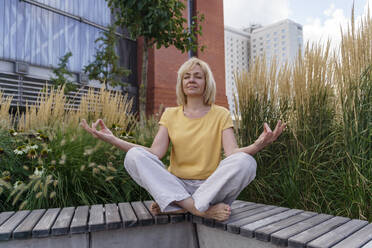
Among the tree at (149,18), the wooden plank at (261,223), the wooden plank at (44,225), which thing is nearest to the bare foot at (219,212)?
the wooden plank at (261,223)

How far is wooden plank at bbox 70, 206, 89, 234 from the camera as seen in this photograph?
1471 mm

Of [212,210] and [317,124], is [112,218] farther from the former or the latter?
[317,124]

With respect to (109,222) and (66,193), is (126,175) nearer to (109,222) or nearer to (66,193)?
(66,193)

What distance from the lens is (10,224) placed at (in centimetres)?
152

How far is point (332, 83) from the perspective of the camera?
84.8 inches

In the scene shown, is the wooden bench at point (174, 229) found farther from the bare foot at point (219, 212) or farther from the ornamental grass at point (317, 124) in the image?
the ornamental grass at point (317, 124)

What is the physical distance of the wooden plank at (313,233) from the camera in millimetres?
1217

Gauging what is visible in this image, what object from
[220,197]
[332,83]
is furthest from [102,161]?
[332,83]

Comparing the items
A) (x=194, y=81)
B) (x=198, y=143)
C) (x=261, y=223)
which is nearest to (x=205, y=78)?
(x=194, y=81)

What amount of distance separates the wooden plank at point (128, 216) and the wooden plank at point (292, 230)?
0.73 m

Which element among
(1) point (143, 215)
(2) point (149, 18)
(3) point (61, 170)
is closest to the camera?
(1) point (143, 215)

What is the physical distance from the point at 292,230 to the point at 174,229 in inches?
27.3

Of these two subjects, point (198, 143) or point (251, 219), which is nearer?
point (251, 219)

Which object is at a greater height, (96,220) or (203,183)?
(203,183)
